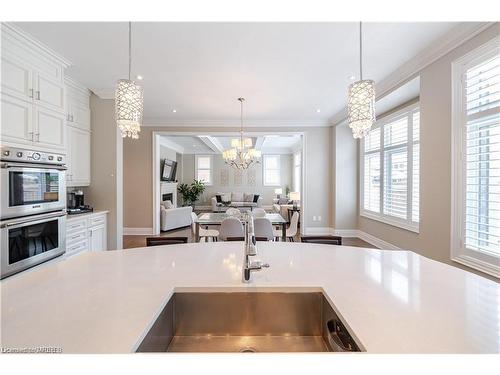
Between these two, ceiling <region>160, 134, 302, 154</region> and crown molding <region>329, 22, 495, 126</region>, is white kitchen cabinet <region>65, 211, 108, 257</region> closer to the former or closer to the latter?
crown molding <region>329, 22, 495, 126</region>

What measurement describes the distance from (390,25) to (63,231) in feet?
13.5

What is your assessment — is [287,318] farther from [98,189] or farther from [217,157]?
[217,157]

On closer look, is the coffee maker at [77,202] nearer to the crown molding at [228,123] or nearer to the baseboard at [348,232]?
the crown molding at [228,123]

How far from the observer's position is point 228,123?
583 centimetres

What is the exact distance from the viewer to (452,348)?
2.21 ft

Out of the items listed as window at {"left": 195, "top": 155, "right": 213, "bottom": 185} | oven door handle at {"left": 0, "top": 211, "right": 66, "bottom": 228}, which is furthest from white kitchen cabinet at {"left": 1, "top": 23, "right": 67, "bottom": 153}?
window at {"left": 195, "top": 155, "right": 213, "bottom": 185}

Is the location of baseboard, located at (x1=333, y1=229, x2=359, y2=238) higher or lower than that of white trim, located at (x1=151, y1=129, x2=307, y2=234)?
lower

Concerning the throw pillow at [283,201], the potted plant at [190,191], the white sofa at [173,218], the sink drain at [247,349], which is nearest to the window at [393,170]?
the sink drain at [247,349]

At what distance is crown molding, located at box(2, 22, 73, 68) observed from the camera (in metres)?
2.29

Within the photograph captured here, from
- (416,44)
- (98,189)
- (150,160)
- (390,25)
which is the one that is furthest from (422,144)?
(150,160)

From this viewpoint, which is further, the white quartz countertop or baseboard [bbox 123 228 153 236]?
baseboard [bbox 123 228 153 236]

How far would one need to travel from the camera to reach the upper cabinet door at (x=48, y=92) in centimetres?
257

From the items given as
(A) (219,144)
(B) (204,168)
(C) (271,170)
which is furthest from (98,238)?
(C) (271,170)
